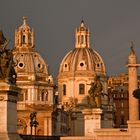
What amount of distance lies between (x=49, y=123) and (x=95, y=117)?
61.6 m

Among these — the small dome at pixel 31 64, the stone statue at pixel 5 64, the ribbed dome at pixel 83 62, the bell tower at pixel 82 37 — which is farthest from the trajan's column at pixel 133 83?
the bell tower at pixel 82 37

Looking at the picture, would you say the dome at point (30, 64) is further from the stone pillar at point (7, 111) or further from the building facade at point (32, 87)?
the stone pillar at point (7, 111)

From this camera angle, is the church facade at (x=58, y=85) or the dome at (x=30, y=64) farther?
the dome at (x=30, y=64)

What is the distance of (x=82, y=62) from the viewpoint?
12612 cm

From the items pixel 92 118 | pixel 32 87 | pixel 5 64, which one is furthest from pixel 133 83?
pixel 32 87

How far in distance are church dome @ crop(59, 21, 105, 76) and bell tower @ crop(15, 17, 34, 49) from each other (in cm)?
1658

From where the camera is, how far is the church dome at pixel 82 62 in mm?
126000

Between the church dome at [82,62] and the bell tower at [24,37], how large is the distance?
Result: 16579 mm

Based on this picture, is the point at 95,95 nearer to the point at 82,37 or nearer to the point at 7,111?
the point at 7,111

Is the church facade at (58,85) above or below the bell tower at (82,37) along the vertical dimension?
below

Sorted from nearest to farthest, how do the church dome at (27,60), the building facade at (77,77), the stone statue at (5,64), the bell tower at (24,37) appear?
1. the stone statue at (5,64)
2. the church dome at (27,60)
3. the bell tower at (24,37)
4. the building facade at (77,77)

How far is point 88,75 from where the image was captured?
125 m

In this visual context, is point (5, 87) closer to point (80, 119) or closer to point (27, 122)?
point (27, 122)

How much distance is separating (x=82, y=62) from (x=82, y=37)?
8293 millimetres
